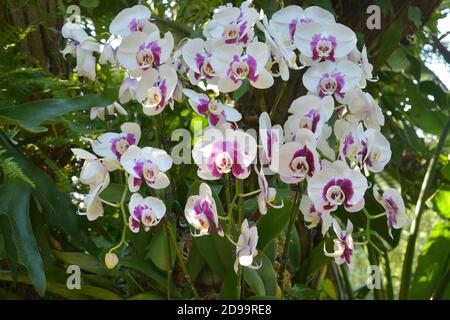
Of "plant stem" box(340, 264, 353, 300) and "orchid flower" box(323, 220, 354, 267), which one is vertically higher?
"orchid flower" box(323, 220, 354, 267)

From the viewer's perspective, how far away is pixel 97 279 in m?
0.92

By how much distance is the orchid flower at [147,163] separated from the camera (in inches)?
26.5

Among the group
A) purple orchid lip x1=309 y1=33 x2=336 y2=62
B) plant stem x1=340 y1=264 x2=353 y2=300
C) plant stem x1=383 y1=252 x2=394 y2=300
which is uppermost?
purple orchid lip x1=309 y1=33 x2=336 y2=62

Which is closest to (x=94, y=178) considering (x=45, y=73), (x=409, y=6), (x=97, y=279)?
(x=97, y=279)

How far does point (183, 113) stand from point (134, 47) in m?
0.50

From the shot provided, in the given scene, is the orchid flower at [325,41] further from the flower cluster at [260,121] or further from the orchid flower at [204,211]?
the orchid flower at [204,211]

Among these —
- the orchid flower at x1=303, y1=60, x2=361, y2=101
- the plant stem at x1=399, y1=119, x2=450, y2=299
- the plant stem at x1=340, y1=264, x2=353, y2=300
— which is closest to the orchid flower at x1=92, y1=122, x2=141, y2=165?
the orchid flower at x1=303, y1=60, x2=361, y2=101

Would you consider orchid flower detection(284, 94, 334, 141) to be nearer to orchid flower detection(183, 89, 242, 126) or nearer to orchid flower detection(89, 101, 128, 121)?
orchid flower detection(183, 89, 242, 126)

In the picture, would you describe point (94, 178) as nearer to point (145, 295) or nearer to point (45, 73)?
point (145, 295)

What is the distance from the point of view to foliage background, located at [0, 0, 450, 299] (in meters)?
0.82

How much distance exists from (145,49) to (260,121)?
15cm

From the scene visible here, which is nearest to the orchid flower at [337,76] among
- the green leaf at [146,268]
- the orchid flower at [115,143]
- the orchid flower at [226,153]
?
the orchid flower at [226,153]

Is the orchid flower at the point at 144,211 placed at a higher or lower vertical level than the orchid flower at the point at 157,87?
lower

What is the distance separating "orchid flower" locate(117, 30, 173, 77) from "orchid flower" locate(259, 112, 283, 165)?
0.43 ft
